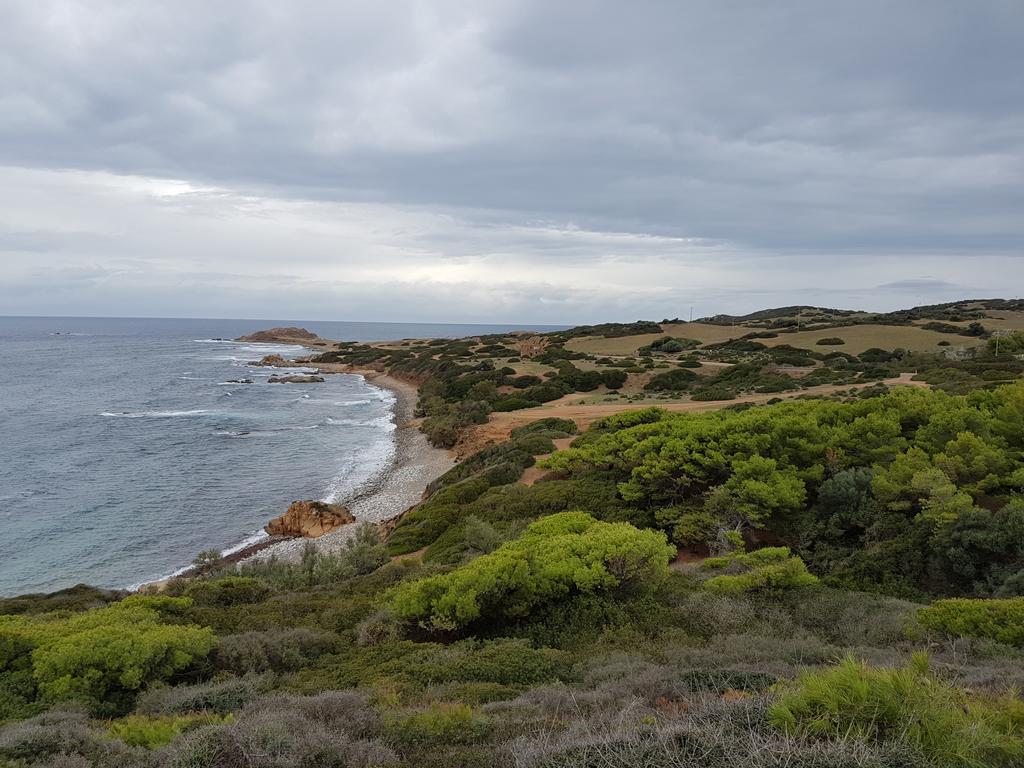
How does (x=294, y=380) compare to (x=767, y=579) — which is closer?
(x=767, y=579)

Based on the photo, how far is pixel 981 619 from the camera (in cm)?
733

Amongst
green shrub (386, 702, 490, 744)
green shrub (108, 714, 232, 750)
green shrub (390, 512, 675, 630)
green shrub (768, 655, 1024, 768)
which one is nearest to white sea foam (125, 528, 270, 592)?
green shrub (390, 512, 675, 630)

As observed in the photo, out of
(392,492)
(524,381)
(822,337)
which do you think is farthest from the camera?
(822,337)

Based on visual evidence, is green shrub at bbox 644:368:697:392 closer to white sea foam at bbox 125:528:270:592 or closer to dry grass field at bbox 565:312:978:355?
dry grass field at bbox 565:312:978:355

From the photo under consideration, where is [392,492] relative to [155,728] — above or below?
below

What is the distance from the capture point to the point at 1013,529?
378 inches

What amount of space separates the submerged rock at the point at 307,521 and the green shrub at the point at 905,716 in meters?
18.9

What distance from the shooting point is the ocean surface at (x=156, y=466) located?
→ 19344 mm

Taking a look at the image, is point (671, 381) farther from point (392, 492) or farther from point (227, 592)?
point (227, 592)

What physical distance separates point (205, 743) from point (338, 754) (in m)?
0.96

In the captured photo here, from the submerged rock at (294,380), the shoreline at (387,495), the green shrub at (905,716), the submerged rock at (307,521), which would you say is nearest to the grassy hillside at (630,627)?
the green shrub at (905,716)

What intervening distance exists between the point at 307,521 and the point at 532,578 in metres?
14.2

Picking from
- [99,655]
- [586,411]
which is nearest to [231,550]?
[99,655]

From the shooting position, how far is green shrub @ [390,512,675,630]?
8844mm
